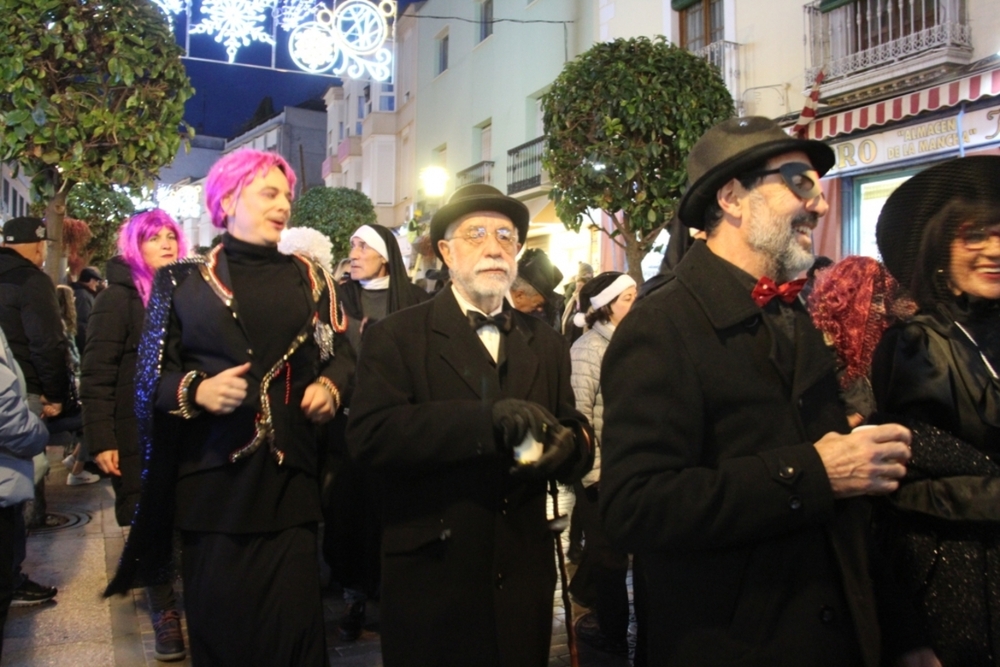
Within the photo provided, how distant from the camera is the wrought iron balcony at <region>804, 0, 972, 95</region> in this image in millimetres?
10852

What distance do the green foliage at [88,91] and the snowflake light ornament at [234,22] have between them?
414cm

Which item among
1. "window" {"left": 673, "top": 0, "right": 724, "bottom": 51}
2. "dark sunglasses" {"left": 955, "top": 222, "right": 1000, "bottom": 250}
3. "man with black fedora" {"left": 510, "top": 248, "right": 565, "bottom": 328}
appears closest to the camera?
"dark sunglasses" {"left": 955, "top": 222, "right": 1000, "bottom": 250}

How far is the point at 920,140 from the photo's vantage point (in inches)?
445

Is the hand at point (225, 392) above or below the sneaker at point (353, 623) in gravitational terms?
above

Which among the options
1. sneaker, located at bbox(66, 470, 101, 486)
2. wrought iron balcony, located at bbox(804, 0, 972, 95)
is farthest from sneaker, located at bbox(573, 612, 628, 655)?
wrought iron balcony, located at bbox(804, 0, 972, 95)

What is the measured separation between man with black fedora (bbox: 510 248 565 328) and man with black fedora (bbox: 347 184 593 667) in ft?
11.3

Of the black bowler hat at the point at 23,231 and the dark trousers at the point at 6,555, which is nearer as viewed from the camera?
the dark trousers at the point at 6,555

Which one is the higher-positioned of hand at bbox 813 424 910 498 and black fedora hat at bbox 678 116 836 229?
black fedora hat at bbox 678 116 836 229

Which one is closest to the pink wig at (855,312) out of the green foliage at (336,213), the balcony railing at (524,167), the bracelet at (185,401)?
the bracelet at (185,401)

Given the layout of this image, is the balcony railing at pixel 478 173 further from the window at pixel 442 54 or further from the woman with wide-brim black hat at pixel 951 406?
the woman with wide-brim black hat at pixel 951 406

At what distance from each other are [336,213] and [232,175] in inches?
1022

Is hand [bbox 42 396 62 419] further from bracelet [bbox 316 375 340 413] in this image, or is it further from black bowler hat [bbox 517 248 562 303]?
black bowler hat [bbox 517 248 562 303]

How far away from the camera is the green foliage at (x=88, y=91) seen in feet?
20.9

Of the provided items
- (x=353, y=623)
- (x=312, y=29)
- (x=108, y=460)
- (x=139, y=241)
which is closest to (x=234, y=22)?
(x=312, y=29)
